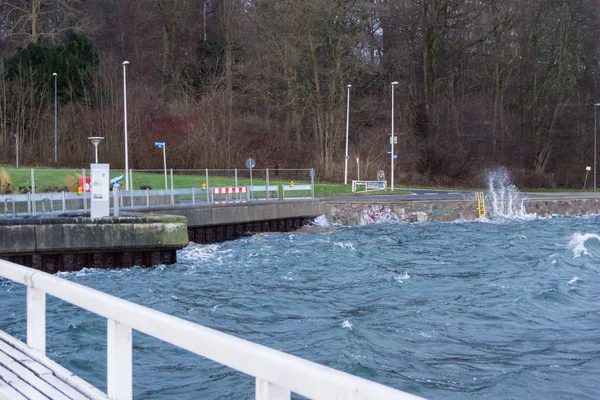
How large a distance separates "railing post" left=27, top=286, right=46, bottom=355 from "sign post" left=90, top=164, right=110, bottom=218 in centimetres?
1605

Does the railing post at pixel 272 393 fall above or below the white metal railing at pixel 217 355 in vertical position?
below

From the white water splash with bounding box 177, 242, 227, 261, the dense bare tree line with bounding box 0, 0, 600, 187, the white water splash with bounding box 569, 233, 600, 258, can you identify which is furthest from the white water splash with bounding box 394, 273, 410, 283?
the dense bare tree line with bounding box 0, 0, 600, 187

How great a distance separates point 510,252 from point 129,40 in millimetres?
47707

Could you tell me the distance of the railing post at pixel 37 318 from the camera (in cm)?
597

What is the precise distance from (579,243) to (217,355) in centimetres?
2711

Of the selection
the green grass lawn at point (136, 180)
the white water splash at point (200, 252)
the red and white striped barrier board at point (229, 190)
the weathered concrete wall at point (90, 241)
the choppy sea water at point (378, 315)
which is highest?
the green grass lawn at point (136, 180)

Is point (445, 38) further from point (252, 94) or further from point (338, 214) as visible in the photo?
point (338, 214)

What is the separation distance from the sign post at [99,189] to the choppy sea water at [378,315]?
78.1 inches

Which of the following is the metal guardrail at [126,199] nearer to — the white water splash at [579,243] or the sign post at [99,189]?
the sign post at [99,189]

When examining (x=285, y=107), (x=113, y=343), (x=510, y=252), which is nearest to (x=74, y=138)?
(x=285, y=107)

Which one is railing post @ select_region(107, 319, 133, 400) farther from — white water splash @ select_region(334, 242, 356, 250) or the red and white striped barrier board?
the red and white striped barrier board

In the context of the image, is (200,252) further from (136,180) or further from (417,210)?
(417,210)

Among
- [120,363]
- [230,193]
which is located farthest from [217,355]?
[230,193]

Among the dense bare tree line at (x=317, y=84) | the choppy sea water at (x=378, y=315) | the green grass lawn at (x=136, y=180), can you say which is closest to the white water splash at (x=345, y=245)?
the choppy sea water at (x=378, y=315)
